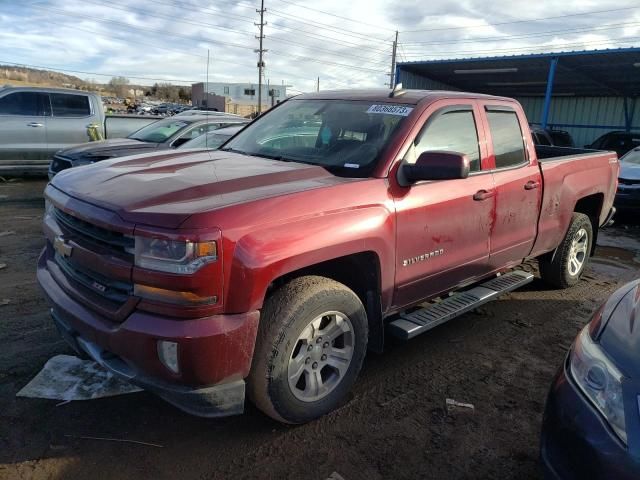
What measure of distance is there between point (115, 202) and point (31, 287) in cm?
296

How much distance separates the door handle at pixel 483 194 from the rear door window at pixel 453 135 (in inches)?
7.5

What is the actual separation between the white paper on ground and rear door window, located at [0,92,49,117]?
30.0 feet

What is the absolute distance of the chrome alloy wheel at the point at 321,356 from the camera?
114 inches

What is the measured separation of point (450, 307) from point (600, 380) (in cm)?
179

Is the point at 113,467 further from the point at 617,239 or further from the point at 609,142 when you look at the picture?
the point at 609,142

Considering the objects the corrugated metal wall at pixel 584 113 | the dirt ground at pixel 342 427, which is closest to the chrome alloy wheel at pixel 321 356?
the dirt ground at pixel 342 427

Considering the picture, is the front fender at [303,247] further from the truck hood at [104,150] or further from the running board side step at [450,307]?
the truck hood at [104,150]

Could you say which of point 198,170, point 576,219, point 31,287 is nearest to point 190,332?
point 198,170

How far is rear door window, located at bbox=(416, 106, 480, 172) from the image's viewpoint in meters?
3.61

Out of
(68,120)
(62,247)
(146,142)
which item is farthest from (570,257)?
(68,120)

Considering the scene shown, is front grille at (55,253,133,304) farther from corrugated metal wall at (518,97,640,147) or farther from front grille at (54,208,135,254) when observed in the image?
corrugated metal wall at (518,97,640,147)

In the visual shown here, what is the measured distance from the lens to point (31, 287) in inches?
196

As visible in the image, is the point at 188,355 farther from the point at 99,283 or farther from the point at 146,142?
the point at 146,142

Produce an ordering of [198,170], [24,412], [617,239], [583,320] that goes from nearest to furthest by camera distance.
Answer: [24,412], [198,170], [583,320], [617,239]
